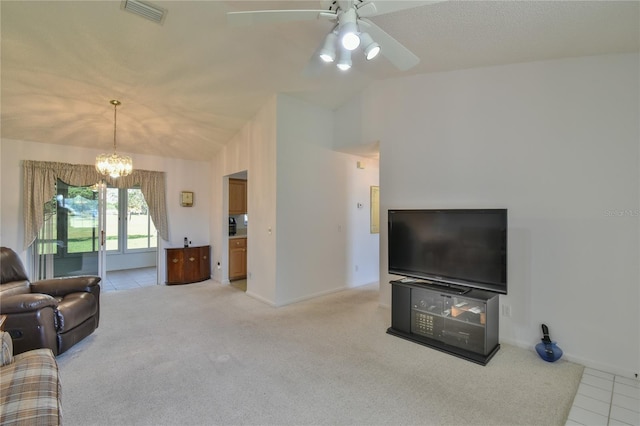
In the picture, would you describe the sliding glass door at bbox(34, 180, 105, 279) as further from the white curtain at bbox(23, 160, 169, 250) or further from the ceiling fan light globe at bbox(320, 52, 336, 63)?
the ceiling fan light globe at bbox(320, 52, 336, 63)

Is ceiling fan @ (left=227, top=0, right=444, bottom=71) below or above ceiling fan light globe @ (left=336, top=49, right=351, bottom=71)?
above

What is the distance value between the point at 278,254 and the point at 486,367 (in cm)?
278

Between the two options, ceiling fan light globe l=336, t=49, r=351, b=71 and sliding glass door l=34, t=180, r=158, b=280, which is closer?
ceiling fan light globe l=336, t=49, r=351, b=71

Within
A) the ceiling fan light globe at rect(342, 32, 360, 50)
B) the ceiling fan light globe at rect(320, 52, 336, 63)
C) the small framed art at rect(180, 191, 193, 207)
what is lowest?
the small framed art at rect(180, 191, 193, 207)

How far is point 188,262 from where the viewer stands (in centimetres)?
579

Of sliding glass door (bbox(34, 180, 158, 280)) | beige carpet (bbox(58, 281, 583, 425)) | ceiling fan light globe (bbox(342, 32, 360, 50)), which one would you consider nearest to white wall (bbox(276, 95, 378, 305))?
beige carpet (bbox(58, 281, 583, 425))

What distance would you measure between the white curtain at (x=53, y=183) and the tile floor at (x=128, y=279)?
1.20m

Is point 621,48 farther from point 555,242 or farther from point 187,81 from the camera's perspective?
point 187,81

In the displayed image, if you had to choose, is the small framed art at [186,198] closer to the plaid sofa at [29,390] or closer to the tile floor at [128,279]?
the tile floor at [128,279]

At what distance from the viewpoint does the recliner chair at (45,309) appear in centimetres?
260

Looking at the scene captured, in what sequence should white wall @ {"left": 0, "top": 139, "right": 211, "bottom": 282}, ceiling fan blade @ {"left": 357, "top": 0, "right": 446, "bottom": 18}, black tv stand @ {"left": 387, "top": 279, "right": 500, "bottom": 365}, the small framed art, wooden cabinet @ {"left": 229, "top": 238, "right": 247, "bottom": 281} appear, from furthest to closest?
Result: the small framed art < wooden cabinet @ {"left": 229, "top": 238, "right": 247, "bottom": 281} < white wall @ {"left": 0, "top": 139, "right": 211, "bottom": 282} < black tv stand @ {"left": 387, "top": 279, "right": 500, "bottom": 365} < ceiling fan blade @ {"left": 357, "top": 0, "right": 446, "bottom": 18}

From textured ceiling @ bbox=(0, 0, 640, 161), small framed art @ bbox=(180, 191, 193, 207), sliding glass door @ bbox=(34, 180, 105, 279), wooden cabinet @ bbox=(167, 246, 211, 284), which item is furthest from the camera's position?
small framed art @ bbox=(180, 191, 193, 207)

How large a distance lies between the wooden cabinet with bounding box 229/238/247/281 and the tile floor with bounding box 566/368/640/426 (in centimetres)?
523

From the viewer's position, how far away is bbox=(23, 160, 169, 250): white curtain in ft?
15.0
